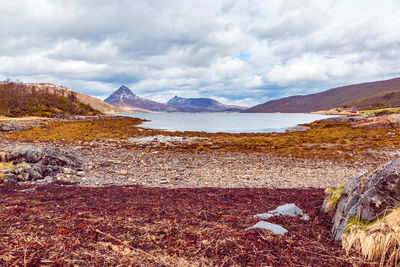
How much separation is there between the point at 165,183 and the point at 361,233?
9.78 m

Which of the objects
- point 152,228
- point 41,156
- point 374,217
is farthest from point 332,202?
point 41,156

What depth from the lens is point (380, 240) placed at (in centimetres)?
391

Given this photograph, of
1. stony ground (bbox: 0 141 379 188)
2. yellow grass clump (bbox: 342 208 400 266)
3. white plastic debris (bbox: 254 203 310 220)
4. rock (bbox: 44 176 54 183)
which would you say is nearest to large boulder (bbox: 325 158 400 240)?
yellow grass clump (bbox: 342 208 400 266)

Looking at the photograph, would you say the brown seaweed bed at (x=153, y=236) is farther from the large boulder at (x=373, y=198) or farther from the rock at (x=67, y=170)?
the rock at (x=67, y=170)

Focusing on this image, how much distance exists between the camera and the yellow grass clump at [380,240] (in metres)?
3.78

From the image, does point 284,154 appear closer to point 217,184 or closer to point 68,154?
point 217,184

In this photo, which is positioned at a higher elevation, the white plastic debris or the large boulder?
the large boulder

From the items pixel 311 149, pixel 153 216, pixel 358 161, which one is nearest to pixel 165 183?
pixel 153 216

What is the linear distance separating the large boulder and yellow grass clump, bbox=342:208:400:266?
0.22m

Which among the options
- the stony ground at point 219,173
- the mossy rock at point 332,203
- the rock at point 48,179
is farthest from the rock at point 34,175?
the mossy rock at point 332,203

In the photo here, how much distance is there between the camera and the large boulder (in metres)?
4.55

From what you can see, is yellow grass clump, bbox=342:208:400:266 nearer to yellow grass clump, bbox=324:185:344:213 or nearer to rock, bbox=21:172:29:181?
yellow grass clump, bbox=324:185:344:213

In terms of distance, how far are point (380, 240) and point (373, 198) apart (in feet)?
3.27

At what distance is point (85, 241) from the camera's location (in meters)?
4.32
